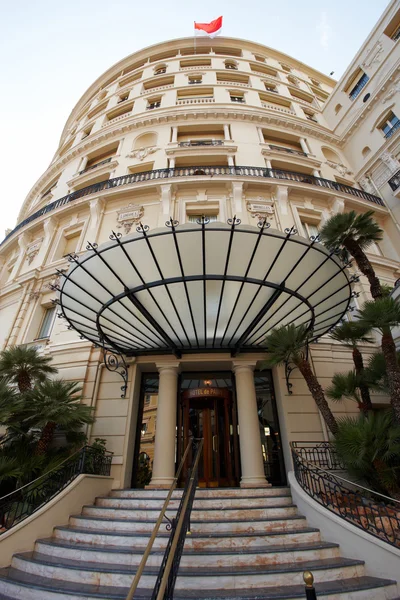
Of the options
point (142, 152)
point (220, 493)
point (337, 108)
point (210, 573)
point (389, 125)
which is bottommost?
point (210, 573)

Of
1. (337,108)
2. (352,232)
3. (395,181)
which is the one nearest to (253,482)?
(352,232)

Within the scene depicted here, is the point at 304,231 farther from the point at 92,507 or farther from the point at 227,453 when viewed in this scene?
the point at 92,507

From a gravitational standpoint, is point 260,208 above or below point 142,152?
below

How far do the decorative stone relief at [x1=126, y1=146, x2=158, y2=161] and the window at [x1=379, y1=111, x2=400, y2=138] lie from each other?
11.9 m

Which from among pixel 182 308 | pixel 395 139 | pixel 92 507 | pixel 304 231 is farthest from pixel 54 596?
pixel 395 139

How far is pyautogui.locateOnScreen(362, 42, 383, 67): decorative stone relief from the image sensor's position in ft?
50.6

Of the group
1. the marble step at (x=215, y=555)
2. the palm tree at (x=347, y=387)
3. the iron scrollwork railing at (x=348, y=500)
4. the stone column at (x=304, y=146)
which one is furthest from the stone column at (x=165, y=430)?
the stone column at (x=304, y=146)

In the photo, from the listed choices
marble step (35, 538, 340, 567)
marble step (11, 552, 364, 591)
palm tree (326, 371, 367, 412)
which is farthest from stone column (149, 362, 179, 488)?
palm tree (326, 371, 367, 412)

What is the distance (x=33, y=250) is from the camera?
488 inches

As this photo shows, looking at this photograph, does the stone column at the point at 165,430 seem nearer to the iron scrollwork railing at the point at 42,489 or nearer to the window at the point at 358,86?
the iron scrollwork railing at the point at 42,489

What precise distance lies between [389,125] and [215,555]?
62.4ft

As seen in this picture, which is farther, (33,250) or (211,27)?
(211,27)

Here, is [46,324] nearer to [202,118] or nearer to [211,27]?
[202,118]

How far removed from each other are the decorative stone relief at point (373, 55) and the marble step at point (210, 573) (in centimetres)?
2213
